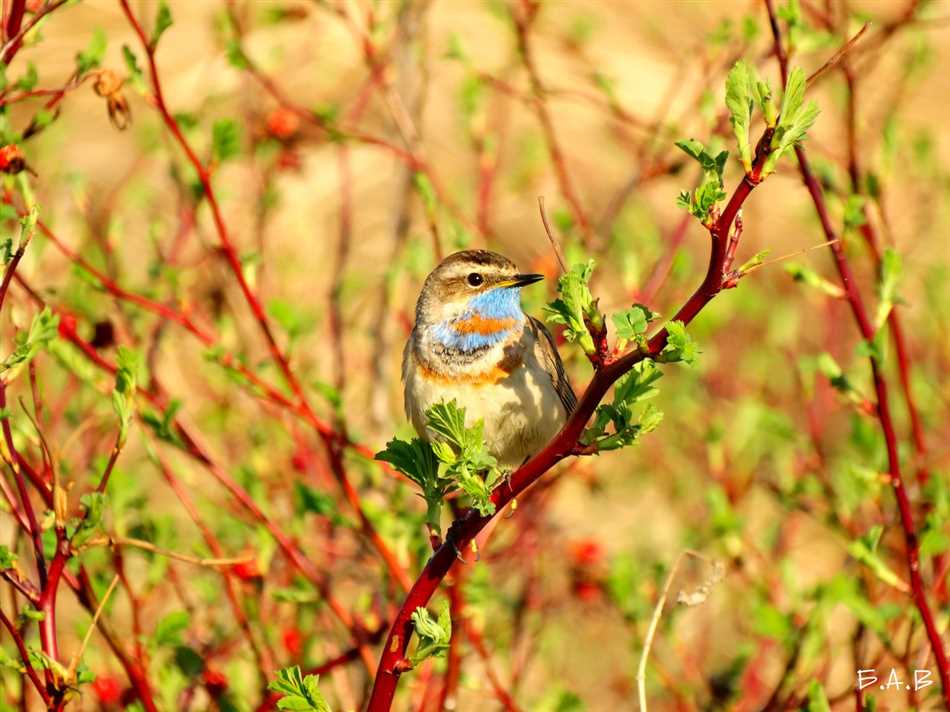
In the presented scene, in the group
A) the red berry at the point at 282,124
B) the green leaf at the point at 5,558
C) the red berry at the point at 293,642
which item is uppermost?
the red berry at the point at 282,124

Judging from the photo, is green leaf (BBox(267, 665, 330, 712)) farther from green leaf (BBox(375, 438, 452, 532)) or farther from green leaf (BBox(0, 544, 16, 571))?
green leaf (BBox(0, 544, 16, 571))

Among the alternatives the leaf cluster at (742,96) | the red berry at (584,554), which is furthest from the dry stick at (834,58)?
the red berry at (584,554)

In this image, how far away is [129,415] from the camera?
2693mm

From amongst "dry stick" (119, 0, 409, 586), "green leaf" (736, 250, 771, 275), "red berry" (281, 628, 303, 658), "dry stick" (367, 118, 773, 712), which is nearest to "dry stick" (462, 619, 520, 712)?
"dry stick" (119, 0, 409, 586)

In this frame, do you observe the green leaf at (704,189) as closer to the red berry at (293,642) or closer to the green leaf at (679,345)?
the green leaf at (679,345)

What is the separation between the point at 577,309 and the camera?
2.23m

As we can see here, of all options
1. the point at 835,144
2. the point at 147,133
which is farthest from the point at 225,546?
the point at 835,144

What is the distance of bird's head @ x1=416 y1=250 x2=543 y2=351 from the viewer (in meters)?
3.88

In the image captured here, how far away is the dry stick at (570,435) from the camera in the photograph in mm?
2074

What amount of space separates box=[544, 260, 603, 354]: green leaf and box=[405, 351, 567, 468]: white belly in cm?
135

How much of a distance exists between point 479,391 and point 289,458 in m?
1.90

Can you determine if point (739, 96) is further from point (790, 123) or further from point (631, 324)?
point (631, 324)

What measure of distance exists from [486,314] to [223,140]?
97 cm

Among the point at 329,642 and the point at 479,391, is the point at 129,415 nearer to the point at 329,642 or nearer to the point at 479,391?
the point at 479,391
